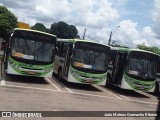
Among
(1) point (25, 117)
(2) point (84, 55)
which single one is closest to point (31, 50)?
(2) point (84, 55)

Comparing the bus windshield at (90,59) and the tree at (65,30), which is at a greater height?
the tree at (65,30)

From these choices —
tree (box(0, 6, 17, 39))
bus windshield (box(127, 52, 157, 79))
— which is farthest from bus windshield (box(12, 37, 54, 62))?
tree (box(0, 6, 17, 39))

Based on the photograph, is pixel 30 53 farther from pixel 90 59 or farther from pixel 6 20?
pixel 6 20

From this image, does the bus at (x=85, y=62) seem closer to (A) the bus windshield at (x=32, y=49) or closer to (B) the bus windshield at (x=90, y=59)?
(B) the bus windshield at (x=90, y=59)

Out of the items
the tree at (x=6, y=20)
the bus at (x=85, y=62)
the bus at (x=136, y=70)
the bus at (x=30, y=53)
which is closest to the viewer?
the bus at (x=30, y=53)

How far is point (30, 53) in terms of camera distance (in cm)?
1814

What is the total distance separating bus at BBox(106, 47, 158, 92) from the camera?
19484mm

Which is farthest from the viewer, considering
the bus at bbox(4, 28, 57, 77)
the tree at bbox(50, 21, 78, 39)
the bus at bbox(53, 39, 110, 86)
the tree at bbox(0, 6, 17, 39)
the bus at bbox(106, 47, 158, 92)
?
the tree at bbox(50, 21, 78, 39)

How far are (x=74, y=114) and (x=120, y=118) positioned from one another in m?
1.58

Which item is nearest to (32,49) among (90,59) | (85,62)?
(85,62)

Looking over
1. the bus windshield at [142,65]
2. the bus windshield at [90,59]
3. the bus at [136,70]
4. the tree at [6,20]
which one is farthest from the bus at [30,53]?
the tree at [6,20]

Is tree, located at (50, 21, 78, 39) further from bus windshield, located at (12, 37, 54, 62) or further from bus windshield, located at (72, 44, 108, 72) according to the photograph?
bus windshield, located at (12, 37, 54, 62)

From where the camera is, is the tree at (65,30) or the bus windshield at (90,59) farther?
the tree at (65,30)

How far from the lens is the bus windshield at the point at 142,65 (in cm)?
1953
